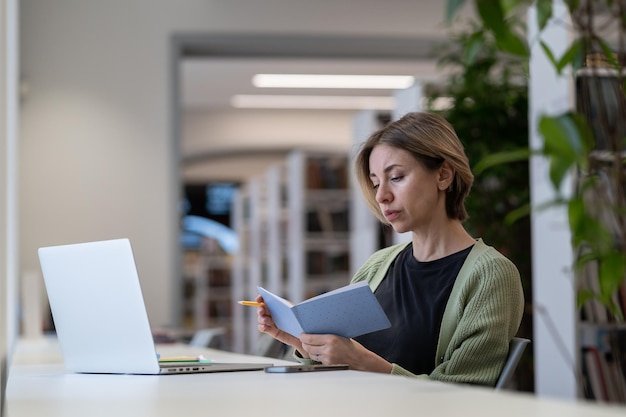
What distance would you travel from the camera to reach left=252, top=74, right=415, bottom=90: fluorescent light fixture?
10.2m

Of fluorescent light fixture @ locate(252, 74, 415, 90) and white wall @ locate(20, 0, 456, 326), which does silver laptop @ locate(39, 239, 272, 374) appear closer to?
white wall @ locate(20, 0, 456, 326)

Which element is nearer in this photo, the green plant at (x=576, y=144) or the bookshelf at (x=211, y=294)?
the green plant at (x=576, y=144)

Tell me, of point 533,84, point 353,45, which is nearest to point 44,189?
point 353,45

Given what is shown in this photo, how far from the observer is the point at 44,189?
251 inches

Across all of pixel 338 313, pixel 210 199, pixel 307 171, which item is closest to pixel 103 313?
pixel 338 313

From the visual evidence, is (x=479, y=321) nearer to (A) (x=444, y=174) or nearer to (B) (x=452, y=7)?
(A) (x=444, y=174)

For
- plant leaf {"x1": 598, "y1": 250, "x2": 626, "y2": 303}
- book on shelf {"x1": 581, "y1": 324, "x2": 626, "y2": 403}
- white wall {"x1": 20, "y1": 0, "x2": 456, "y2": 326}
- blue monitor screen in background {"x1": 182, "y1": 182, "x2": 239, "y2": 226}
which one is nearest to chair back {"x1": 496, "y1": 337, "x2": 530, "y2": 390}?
plant leaf {"x1": 598, "y1": 250, "x2": 626, "y2": 303}

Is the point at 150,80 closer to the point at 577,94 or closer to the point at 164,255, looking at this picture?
the point at 164,255

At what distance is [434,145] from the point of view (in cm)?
266

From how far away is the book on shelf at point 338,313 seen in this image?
7.05 feet

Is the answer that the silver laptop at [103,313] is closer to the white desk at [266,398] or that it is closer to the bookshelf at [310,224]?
the white desk at [266,398]

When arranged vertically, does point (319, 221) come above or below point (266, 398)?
above

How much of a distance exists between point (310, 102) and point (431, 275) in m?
9.10

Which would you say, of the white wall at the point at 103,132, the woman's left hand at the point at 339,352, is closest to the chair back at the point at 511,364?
the woman's left hand at the point at 339,352
